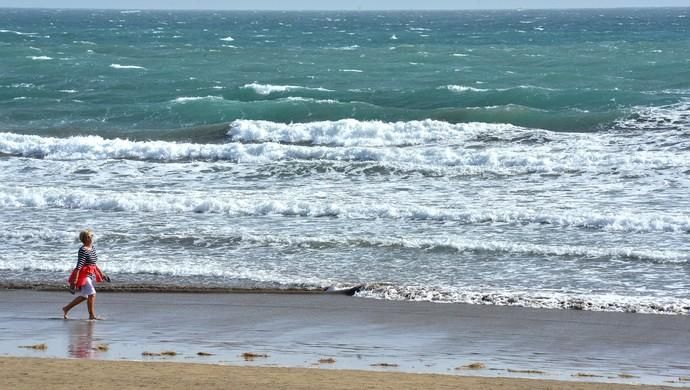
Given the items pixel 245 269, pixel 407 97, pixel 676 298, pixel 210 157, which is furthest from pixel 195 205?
pixel 407 97

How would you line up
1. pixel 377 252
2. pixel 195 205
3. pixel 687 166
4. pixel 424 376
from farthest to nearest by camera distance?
pixel 687 166 → pixel 195 205 → pixel 377 252 → pixel 424 376

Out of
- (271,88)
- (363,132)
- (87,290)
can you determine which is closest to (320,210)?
(87,290)

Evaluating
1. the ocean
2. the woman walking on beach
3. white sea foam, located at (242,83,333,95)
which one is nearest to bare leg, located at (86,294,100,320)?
the woman walking on beach

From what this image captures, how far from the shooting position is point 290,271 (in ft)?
51.4

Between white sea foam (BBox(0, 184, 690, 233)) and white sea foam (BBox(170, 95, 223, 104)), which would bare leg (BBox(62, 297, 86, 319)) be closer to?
white sea foam (BBox(0, 184, 690, 233))

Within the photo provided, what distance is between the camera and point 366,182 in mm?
22844

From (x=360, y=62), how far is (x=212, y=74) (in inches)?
345

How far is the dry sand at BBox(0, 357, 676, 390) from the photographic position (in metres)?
9.42

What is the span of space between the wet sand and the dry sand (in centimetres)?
5

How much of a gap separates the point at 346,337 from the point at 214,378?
254 centimetres

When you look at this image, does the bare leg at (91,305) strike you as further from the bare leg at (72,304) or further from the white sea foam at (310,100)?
the white sea foam at (310,100)

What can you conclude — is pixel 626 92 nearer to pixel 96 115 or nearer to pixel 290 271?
pixel 96 115

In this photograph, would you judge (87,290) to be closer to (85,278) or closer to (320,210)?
(85,278)

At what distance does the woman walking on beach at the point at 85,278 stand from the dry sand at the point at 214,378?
2.46m
